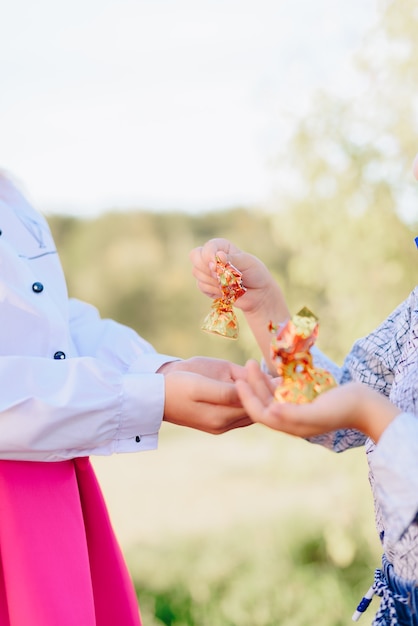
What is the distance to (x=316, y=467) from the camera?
4711 mm

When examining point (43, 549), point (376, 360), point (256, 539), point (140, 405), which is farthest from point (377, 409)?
point (256, 539)

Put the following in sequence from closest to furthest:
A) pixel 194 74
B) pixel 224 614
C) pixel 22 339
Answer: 1. pixel 22 339
2. pixel 224 614
3. pixel 194 74

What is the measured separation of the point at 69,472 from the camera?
1.56m

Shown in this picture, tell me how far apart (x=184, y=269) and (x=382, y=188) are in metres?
5.41

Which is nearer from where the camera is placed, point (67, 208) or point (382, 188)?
point (382, 188)

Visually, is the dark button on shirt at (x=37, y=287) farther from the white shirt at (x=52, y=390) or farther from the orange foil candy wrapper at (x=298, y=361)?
the orange foil candy wrapper at (x=298, y=361)

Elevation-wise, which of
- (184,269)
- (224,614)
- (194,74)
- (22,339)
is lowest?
(224,614)

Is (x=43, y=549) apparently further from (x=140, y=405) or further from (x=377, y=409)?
(x=377, y=409)

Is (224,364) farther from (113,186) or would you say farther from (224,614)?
(113,186)

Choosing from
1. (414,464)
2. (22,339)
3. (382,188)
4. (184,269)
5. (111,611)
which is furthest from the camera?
(184,269)

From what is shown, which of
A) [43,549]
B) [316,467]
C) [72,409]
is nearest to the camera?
[72,409]

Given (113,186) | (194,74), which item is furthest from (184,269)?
(194,74)

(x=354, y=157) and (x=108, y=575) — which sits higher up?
(x=354, y=157)

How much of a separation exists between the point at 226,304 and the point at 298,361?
0.34 metres
